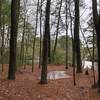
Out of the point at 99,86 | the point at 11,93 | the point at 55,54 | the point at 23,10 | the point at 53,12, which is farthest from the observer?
the point at 55,54

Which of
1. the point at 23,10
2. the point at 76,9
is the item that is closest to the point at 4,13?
the point at 23,10

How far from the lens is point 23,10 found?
27562 millimetres

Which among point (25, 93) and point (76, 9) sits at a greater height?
point (76, 9)

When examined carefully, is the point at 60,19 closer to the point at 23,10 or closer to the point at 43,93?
Result: the point at 23,10

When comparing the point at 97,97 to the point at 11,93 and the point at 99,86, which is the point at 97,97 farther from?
the point at 11,93

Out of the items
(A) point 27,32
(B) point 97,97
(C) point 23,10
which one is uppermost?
(C) point 23,10

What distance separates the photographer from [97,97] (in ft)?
37.5

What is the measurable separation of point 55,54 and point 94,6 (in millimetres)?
23169

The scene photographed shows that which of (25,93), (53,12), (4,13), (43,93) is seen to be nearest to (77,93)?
(43,93)

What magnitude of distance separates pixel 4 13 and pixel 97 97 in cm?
1469

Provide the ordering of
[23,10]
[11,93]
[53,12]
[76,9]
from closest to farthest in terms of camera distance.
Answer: [11,93]
[76,9]
[23,10]
[53,12]

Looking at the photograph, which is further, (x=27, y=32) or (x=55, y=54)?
(x=55, y=54)

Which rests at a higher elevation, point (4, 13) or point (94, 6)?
point (4, 13)

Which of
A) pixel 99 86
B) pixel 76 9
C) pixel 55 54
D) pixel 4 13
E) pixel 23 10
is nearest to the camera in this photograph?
pixel 99 86
